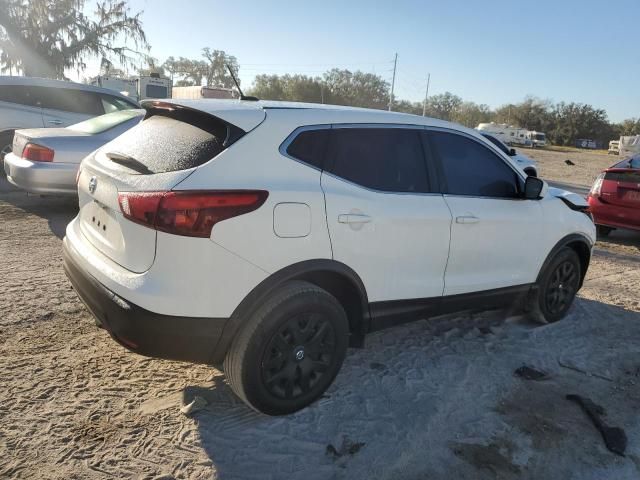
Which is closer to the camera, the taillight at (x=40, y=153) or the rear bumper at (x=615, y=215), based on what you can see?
the taillight at (x=40, y=153)

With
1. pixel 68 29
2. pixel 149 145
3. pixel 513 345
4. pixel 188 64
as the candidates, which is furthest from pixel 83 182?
pixel 188 64

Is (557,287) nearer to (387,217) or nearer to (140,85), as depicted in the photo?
(387,217)

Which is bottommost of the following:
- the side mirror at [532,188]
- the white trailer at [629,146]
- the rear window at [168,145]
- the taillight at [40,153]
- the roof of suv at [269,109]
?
the taillight at [40,153]

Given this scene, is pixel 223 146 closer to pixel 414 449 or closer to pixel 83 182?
pixel 83 182

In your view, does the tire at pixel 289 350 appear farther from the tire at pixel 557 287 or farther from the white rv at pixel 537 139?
the white rv at pixel 537 139

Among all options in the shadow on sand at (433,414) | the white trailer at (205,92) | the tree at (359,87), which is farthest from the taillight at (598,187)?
the tree at (359,87)

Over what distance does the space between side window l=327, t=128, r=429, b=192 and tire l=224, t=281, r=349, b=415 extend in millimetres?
746

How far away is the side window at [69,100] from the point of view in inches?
351

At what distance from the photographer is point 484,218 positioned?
12.5 ft

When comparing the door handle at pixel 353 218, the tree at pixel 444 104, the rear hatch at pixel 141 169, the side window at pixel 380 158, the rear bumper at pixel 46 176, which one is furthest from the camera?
the tree at pixel 444 104

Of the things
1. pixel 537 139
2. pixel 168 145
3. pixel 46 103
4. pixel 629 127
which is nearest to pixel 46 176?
pixel 46 103

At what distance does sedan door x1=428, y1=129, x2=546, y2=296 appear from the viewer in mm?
3689

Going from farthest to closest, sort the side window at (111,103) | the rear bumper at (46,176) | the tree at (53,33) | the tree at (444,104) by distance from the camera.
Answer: the tree at (444,104) → the tree at (53,33) → the side window at (111,103) → the rear bumper at (46,176)

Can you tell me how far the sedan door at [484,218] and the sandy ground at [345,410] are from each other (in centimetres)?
61
